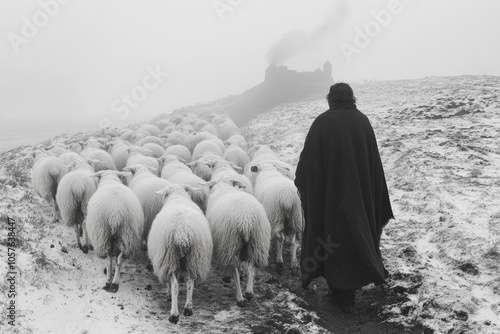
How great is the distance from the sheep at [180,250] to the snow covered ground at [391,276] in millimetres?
434

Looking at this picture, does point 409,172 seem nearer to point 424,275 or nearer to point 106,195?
point 424,275

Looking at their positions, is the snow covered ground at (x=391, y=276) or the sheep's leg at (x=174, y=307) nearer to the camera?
the snow covered ground at (x=391, y=276)

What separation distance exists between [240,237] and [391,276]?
232cm

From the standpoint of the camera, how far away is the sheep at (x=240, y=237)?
17.9 ft

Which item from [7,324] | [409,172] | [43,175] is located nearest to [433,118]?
[409,172]

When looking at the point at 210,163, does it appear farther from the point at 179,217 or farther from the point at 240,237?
the point at 179,217

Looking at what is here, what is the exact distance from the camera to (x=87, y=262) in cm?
613

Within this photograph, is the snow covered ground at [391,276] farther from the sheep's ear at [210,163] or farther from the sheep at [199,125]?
the sheep at [199,125]

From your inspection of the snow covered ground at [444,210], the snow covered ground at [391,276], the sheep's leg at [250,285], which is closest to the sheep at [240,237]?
the sheep's leg at [250,285]

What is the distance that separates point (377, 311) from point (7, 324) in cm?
→ 441

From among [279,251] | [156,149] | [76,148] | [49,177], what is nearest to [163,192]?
[279,251]

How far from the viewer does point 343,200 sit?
4.73m

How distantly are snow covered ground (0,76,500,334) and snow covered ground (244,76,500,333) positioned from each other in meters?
0.02

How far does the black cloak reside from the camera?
4699 millimetres
